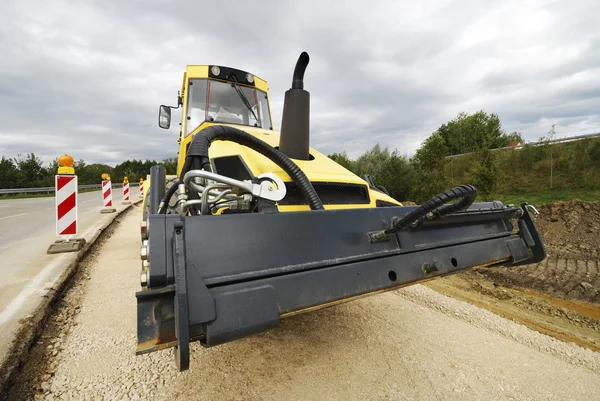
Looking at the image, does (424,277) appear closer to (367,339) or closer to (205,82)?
(367,339)

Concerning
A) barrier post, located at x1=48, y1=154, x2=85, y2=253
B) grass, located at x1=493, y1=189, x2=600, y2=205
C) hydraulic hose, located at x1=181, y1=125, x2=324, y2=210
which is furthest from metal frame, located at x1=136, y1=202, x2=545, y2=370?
grass, located at x1=493, y1=189, x2=600, y2=205

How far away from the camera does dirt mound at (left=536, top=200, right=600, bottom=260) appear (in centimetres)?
569

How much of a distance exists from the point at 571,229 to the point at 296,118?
7.90 meters

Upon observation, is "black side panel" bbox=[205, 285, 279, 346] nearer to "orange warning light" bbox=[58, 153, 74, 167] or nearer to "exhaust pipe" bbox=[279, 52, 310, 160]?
"exhaust pipe" bbox=[279, 52, 310, 160]

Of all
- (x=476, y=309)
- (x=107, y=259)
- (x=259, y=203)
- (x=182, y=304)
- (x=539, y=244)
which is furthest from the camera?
(x=107, y=259)

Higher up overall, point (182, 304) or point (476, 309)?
point (182, 304)

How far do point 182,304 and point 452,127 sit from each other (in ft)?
162

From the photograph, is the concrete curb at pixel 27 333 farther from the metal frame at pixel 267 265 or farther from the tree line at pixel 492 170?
the tree line at pixel 492 170

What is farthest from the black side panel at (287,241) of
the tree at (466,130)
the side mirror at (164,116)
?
the tree at (466,130)

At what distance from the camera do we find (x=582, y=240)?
6.27 meters

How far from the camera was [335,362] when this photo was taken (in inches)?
78.9

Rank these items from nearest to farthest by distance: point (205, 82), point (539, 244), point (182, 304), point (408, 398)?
point (182, 304)
point (408, 398)
point (539, 244)
point (205, 82)

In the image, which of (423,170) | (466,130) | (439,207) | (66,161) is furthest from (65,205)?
(466,130)

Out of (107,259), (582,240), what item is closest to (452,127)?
(582,240)
